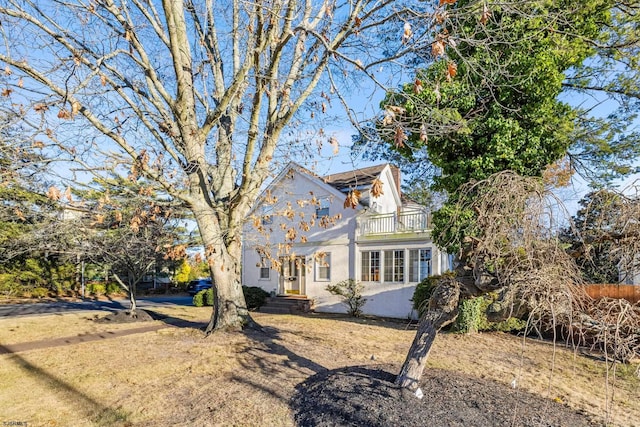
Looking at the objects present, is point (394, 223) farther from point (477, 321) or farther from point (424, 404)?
point (424, 404)

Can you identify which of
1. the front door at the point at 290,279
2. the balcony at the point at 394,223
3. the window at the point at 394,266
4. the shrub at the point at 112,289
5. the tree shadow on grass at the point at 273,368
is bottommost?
the shrub at the point at 112,289

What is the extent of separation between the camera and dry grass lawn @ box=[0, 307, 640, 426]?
472 centimetres

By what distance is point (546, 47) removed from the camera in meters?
8.51

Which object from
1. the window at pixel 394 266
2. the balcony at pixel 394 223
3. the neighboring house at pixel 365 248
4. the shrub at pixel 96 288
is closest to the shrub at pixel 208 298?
the neighboring house at pixel 365 248

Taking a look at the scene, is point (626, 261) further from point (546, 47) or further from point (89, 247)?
point (89, 247)

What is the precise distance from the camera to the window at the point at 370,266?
53.0 ft

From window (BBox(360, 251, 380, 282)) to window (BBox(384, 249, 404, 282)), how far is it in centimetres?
43

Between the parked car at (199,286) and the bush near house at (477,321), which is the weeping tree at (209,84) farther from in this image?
the parked car at (199,286)

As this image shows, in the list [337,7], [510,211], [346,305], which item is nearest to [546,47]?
[337,7]

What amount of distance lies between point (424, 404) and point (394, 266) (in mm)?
11345

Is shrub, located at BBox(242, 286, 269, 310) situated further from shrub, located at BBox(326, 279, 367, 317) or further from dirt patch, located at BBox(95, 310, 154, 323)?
dirt patch, located at BBox(95, 310, 154, 323)

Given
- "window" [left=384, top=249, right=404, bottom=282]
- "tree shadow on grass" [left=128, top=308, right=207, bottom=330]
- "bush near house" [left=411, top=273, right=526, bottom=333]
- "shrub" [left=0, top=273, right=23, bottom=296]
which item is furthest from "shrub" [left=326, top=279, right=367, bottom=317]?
"shrub" [left=0, top=273, right=23, bottom=296]

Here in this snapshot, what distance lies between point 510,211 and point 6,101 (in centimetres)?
785

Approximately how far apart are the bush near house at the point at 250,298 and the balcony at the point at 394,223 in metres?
6.63
